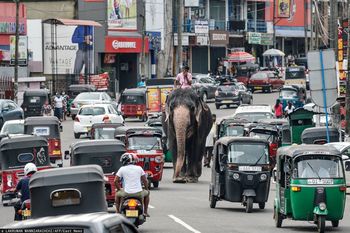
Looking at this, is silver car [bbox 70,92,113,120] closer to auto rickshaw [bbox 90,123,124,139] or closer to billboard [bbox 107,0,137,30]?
auto rickshaw [bbox 90,123,124,139]

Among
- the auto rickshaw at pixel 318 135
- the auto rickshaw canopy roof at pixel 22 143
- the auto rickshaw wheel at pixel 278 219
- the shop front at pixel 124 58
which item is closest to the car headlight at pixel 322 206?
the auto rickshaw wheel at pixel 278 219

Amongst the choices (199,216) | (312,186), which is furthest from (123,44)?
(312,186)

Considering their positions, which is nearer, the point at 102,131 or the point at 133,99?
the point at 102,131

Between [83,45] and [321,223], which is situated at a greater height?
[83,45]

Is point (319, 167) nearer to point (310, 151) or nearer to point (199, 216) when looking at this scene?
point (310, 151)

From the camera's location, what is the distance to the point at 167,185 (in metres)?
36.2

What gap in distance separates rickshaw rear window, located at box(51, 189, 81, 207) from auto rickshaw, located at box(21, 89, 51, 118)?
150 feet

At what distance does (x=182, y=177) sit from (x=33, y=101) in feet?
99.8

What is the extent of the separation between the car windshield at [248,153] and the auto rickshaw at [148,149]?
200 inches

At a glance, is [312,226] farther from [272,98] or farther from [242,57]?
[242,57]

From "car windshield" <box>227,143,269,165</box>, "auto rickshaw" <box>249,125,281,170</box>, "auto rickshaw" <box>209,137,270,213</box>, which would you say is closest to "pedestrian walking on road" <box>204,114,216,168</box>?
"auto rickshaw" <box>249,125,281,170</box>

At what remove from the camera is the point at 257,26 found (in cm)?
12281

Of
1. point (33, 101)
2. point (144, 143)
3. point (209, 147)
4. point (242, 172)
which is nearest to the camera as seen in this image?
point (242, 172)

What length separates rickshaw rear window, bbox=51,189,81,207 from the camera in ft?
66.4
